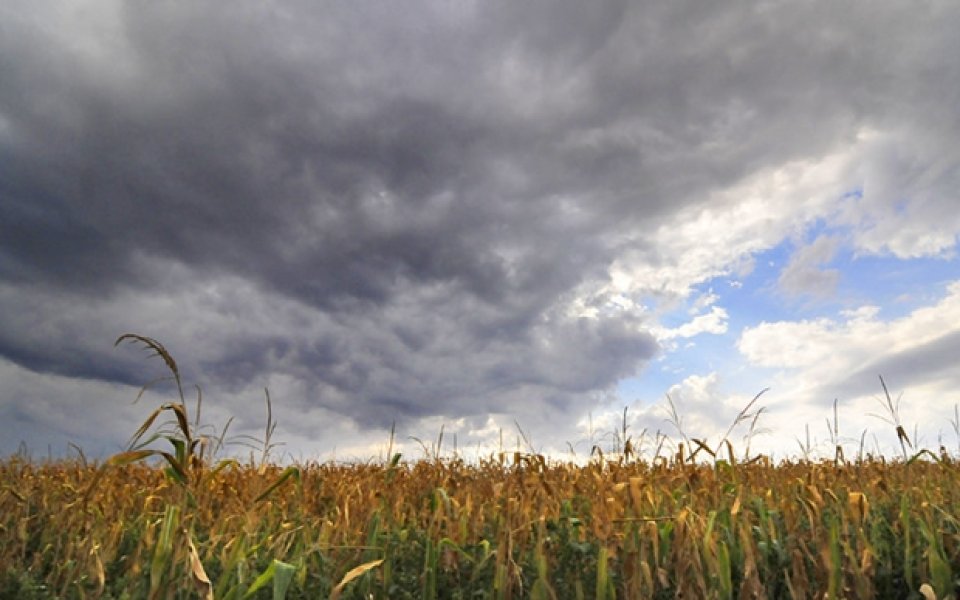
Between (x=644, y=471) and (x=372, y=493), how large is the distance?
3.65m

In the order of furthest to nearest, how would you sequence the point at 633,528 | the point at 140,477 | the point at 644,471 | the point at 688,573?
1. the point at 140,477
2. the point at 644,471
3. the point at 633,528
4. the point at 688,573

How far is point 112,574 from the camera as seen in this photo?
5320 mm

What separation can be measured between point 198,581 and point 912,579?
467cm

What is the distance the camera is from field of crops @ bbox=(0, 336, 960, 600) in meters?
4.47

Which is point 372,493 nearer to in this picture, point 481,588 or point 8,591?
point 481,588

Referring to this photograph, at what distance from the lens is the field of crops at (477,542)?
4469mm

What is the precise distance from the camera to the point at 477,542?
5652 mm

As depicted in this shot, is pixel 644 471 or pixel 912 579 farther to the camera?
pixel 644 471

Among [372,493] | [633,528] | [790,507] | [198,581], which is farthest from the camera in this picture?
[372,493]

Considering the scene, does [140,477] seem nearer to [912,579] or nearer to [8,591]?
[8,591]

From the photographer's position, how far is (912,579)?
4.85 metres

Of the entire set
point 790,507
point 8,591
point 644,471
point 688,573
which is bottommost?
point 8,591

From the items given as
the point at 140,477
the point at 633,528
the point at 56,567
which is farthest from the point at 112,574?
the point at 140,477

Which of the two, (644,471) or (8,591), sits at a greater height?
(644,471)
